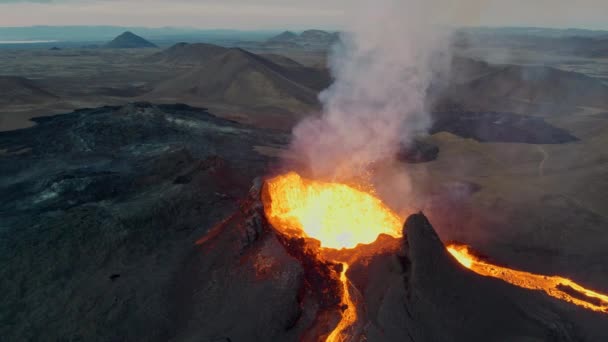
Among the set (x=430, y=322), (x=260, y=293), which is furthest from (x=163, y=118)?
(x=430, y=322)

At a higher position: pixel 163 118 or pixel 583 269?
pixel 163 118

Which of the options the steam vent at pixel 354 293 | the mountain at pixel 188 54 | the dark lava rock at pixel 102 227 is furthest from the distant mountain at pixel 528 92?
the mountain at pixel 188 54

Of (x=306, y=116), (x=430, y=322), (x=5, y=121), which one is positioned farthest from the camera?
(x=306, y=116)

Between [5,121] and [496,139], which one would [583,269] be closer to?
[496,139]

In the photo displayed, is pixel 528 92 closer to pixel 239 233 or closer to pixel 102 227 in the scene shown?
pixel 239 233

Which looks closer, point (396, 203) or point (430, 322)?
point (430, 322)

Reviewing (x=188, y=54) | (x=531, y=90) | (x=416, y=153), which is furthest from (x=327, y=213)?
(x=188, y=54)

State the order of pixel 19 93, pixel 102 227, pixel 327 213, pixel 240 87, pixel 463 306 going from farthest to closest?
1. pixel 240 87
2. pixel 19 93
3. pixel 327 213
4. pixel 102 227
5. pixel 463 306
